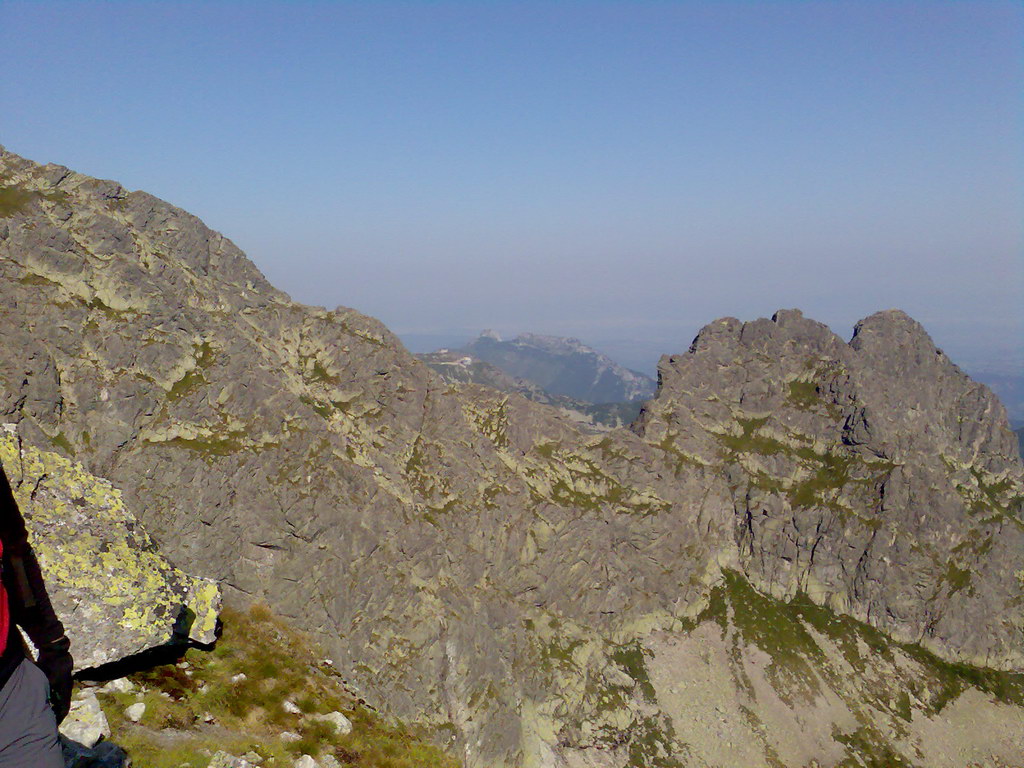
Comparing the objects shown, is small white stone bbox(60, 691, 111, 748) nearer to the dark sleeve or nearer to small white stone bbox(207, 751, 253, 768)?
small white stone bbox(207, 751, 253, 768)

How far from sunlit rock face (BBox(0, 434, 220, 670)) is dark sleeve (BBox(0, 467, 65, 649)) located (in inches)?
419

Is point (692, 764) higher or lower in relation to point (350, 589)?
lower

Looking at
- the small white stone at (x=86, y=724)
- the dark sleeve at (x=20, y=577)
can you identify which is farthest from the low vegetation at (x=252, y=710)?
the dark sleeve at (x=20, y=577)

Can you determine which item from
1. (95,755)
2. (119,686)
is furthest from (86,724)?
(119,686)

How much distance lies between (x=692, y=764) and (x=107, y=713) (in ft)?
540

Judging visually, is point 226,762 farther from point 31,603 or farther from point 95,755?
point 31,603

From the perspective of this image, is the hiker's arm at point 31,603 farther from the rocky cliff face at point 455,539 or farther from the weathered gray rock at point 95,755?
the rocky cliff face at point 455,539

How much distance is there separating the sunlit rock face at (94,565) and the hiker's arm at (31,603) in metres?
10.2

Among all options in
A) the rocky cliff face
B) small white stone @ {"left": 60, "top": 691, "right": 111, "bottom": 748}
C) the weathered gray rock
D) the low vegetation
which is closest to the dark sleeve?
the weathered gray rock

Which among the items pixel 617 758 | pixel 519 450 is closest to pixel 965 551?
pixel 617 758

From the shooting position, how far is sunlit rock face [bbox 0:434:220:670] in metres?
15.2

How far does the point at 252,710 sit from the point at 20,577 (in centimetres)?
1482

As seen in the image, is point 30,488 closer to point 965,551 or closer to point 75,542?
point 75,542

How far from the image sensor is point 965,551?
19362 centimetres
